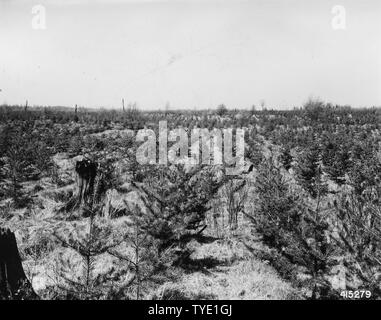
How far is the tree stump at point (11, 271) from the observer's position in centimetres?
655

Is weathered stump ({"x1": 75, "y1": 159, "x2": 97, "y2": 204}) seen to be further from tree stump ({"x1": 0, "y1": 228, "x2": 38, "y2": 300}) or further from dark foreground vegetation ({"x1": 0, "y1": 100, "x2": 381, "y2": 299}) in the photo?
tree stump ({"x1": 0, "y1": 228, "x2": 38, "y2": 300})

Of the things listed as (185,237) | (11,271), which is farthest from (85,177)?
(11,271)

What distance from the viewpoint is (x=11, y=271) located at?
6777 millimetres

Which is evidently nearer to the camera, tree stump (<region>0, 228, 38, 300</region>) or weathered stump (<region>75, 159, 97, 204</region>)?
tree stump (<region>0, 228, 38, 300</region>)

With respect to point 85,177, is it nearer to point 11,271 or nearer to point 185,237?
point 185,237

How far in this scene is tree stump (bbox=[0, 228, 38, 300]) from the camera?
21.5 ft

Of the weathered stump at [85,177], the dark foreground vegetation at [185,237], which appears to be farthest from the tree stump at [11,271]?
the weathered stump at [85,177]

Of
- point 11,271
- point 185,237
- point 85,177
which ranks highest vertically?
point 85,177

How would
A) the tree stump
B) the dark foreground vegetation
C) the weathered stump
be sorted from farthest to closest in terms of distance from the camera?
the weathered stump < the dark foreground vegetation < the tree stump

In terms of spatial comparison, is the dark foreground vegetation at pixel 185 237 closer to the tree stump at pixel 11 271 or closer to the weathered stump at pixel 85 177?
the weathered stump at pixel 85 177

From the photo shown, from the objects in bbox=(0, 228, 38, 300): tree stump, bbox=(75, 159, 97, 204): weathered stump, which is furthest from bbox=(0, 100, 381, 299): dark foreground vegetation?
bbox=(0, 228, 38, 300): tree stump
